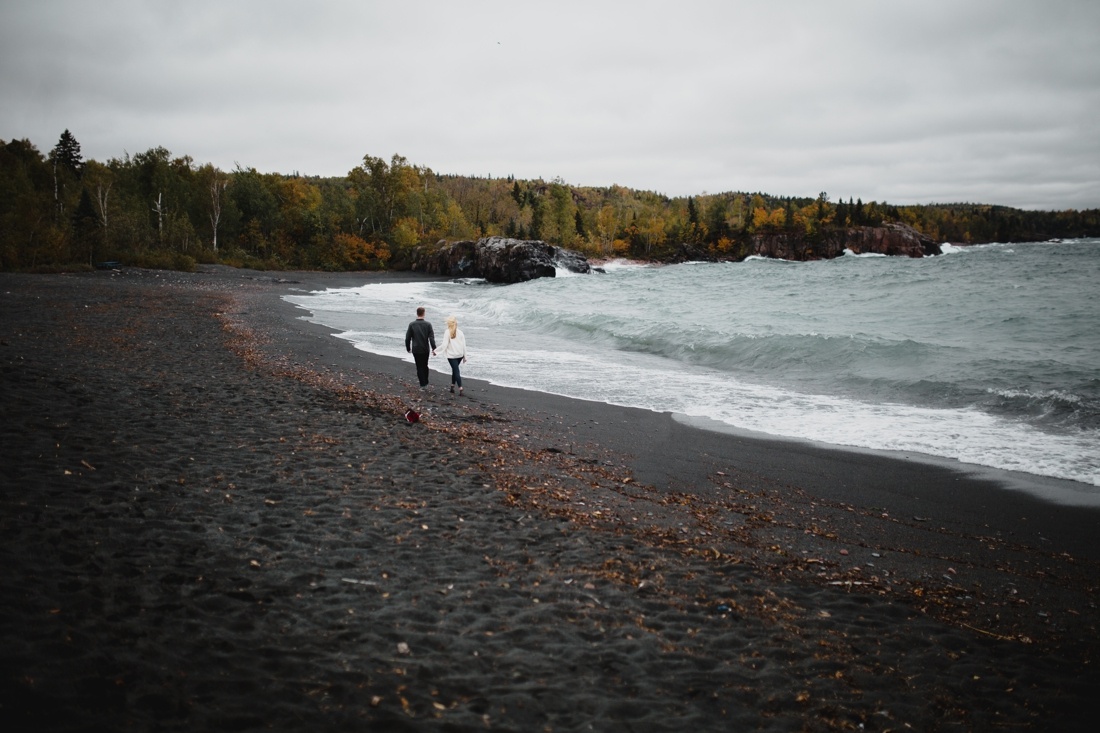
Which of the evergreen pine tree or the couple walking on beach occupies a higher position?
the evergreen pine tree

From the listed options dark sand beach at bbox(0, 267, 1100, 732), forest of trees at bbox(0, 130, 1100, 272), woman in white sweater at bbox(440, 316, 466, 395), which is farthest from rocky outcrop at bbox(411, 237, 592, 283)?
dark sand beach at bbox(0, 267, 1100, 732)

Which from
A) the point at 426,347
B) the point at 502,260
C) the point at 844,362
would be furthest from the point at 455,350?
the point at 502,260

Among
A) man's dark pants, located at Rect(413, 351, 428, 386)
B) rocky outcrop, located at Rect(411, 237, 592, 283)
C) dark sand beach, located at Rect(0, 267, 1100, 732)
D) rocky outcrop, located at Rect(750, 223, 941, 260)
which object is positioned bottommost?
dark sand beach, located at Rect(0, 267, 1100, 732)

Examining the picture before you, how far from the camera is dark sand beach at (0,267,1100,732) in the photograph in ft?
12.1

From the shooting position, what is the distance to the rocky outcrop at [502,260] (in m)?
71.1

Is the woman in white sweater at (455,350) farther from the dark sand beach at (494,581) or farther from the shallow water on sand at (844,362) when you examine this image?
the dark sand beach at (494,581)

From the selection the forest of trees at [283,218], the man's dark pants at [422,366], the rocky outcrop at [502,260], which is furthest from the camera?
the rocky outcrop at [502,260]

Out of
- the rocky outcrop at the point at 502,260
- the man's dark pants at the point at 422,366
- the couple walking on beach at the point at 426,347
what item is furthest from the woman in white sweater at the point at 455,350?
the rocky outcrop at the point at 502,260

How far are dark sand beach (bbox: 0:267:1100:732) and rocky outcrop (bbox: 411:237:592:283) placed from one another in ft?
204

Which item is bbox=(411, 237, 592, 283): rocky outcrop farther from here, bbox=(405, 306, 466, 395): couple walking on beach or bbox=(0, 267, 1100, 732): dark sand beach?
bbox=(0, 267, 1100, 732): dark sand beach

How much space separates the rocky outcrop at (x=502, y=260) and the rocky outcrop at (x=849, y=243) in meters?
79.6

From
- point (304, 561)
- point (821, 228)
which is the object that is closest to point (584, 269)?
point (304, 561)

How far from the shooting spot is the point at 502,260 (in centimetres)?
7138

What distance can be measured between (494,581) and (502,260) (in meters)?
68.2
